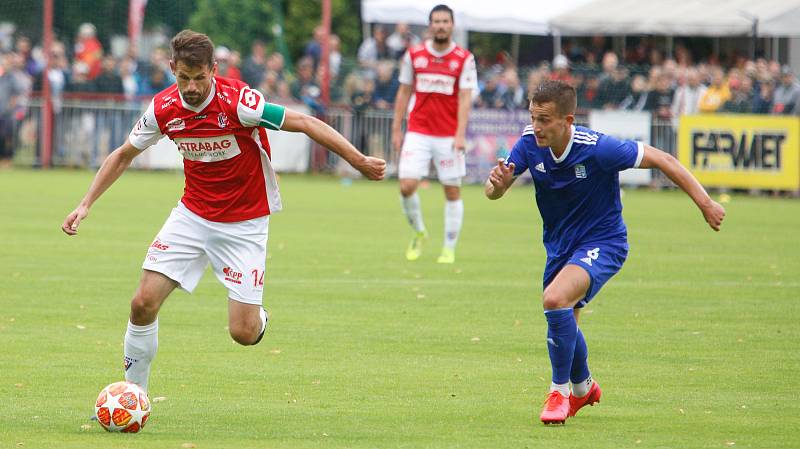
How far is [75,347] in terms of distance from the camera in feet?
31.8

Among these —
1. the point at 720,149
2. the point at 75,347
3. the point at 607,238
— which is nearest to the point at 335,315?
the point at 75,347

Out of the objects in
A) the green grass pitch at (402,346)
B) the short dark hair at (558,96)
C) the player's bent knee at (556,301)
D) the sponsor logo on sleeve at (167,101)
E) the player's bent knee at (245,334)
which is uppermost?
the short dark hair at (558,96)

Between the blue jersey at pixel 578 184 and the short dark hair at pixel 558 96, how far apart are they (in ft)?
0.72

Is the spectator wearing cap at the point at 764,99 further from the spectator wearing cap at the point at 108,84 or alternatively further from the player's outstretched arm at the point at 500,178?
the player's outstretched arm at the point at 500,178

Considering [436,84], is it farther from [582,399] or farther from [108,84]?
[108,84]

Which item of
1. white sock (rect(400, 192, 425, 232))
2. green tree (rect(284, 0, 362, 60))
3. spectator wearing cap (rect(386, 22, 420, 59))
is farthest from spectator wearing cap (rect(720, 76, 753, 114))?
green tree (rect(284, 0, 362, 60))

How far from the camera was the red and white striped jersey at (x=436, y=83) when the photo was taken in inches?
612

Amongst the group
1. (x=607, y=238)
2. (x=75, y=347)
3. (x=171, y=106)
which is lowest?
(x=75, y=347)

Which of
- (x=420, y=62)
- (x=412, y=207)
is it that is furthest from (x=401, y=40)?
(x=412, y=207)

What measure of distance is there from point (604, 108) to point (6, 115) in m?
12.1

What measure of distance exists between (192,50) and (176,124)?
0.54m

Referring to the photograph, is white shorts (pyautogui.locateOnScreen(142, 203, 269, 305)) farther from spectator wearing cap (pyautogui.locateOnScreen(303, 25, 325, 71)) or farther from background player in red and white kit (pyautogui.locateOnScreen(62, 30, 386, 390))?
spectator wearing cap (pyautogui.locateOnScreen(303, 25, 325, 71))

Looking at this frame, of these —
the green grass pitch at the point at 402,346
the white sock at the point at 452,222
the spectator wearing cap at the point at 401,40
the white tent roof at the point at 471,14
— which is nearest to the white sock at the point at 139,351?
the green grass pitch at the point at 402,346

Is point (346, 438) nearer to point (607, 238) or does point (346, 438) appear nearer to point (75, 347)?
point (607, 238)
